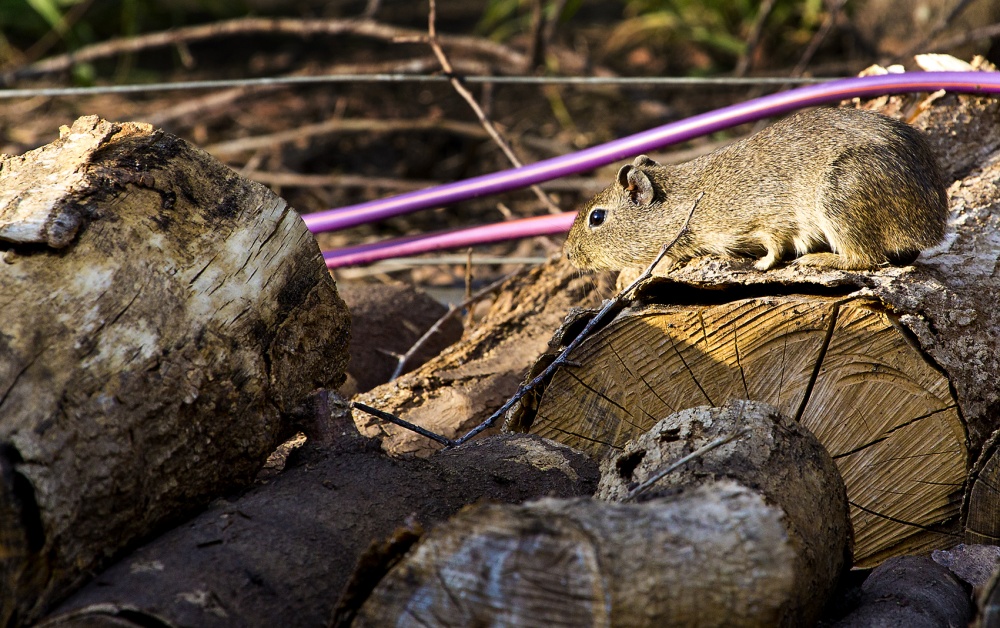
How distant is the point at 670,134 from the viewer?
3.93m

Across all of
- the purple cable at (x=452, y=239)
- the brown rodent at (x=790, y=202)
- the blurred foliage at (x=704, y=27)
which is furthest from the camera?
the blurred foliage at (x=704, y=27)

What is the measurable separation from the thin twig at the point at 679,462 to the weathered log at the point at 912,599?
Answer: 20.1 inches

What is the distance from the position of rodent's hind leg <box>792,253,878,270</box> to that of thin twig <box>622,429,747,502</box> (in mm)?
1047

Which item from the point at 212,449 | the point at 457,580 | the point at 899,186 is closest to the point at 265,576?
the point at 212,449

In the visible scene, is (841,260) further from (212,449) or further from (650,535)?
(212,449)

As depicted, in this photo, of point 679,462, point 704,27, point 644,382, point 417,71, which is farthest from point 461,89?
point 704,27

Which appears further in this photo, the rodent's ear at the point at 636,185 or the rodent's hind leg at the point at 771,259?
the rodent's ear at the point at 636,185

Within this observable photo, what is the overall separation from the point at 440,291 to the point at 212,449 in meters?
3.15

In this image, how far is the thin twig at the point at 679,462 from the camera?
1.89 meters

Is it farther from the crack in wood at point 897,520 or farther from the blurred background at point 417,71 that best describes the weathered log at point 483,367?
the blurred background at point 417,71

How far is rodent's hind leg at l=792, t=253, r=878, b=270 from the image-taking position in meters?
2.83

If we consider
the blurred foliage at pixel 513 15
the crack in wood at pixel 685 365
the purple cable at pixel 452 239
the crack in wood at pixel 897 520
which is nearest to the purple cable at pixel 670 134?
the purple cable at pixel 452 239

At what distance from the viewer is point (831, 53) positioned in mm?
7906

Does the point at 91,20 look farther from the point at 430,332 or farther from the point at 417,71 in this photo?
the point at 430,332
